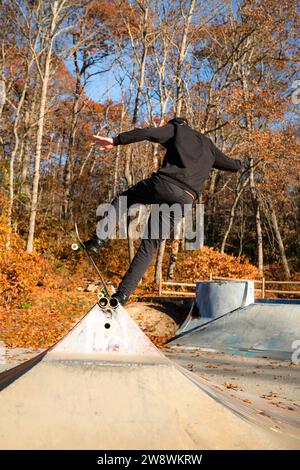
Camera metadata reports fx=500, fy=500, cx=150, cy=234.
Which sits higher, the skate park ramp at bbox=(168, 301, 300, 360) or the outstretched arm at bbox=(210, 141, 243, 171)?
the outstretched arm at bbox=(210, 141, 243, 171)

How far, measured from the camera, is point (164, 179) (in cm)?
444

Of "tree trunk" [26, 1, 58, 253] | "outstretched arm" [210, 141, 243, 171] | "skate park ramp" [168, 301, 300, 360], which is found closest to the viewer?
"outstretched arm" [210, 141, 243, 171]

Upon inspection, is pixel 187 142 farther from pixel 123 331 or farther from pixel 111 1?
pixel 111 1

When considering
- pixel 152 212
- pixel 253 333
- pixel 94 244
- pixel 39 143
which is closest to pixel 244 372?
pixel 253 333

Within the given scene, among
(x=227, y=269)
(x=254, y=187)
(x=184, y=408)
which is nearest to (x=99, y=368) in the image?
(x=184, y=408)

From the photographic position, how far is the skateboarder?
4.37 meters

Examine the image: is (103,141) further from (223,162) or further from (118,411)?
(118,411)

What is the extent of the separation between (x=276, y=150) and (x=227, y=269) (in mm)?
6162

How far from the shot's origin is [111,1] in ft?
81.5

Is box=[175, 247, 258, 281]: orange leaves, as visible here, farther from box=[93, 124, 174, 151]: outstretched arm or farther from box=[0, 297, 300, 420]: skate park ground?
box=[93, 124, 174, 151]: outstretched arm

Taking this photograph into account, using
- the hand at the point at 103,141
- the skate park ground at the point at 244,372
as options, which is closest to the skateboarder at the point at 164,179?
the hand at the point at 103,141

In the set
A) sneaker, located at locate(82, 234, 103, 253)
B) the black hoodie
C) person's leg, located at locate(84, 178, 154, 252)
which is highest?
the black hoodie

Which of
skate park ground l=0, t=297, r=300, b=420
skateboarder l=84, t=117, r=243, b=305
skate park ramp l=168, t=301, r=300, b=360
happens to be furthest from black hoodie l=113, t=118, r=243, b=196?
skate park ramp l=168, t=301, r=300, b=360

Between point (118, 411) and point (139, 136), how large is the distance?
8.13 ft
